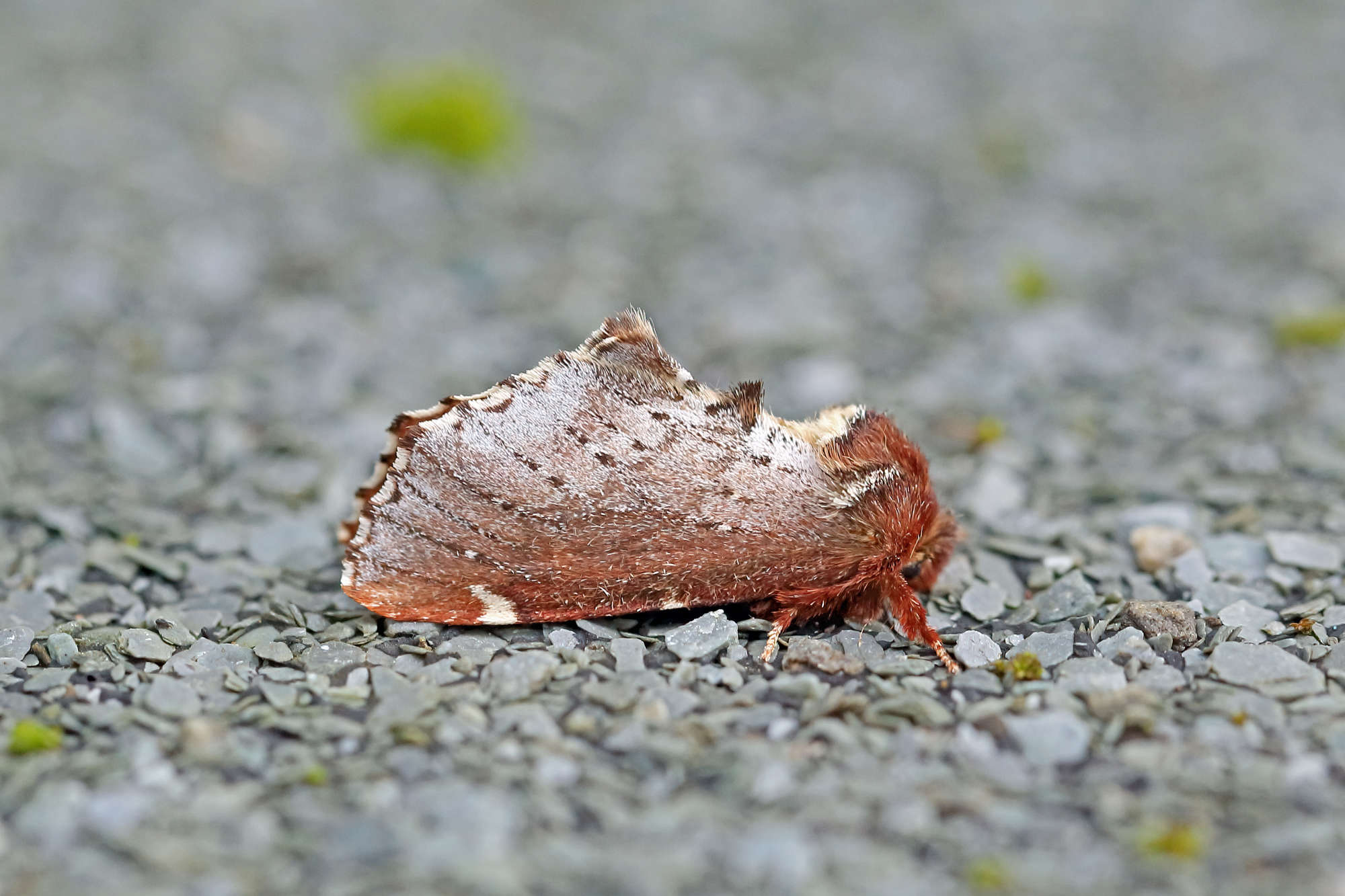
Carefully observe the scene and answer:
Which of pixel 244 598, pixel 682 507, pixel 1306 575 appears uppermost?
pixel 1306 575

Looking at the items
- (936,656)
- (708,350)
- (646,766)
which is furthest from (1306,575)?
(708,350)

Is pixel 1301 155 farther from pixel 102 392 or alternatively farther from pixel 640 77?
pixel 102 392

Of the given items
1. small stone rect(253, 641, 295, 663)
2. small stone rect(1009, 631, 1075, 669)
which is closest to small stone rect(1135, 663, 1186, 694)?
small stone rect(1009, 631, 1075, 669)

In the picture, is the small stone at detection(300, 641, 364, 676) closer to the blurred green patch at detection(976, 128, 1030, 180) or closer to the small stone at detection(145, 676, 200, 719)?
the small stone at detection(145, 676, 200, 719)

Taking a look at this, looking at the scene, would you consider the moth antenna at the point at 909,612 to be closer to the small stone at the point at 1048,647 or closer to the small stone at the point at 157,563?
the small stone at the point at 1048,647

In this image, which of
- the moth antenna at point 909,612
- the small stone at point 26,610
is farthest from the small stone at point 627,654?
the small stone at point 26,610

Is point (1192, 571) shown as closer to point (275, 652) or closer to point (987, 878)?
point (987, 878)
